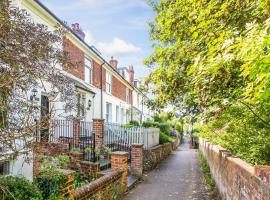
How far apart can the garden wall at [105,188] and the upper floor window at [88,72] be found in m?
11.0

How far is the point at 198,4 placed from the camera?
16.5 feet

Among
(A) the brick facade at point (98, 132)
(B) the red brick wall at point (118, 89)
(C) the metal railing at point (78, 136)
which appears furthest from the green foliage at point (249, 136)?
(B) the red brick wall at point (118, 89)

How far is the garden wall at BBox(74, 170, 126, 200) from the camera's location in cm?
551

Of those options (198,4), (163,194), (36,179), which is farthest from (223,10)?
(163,194)

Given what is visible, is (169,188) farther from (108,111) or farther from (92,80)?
(108,111)

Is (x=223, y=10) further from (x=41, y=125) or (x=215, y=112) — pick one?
(x=41, y=125)

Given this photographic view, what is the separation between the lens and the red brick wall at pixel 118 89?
81.6 feet

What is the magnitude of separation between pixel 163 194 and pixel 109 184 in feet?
8.07

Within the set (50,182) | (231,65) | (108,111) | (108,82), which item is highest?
(108,82)

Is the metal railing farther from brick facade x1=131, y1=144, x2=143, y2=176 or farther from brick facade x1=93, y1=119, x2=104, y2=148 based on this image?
brick facade x1=131, y1=144, x2=143, y2=176

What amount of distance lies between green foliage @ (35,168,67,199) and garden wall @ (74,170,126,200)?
16.0 inches

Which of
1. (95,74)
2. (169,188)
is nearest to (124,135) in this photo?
(169,188)

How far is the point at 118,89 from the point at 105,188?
2006 cm

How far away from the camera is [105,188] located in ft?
21.7
